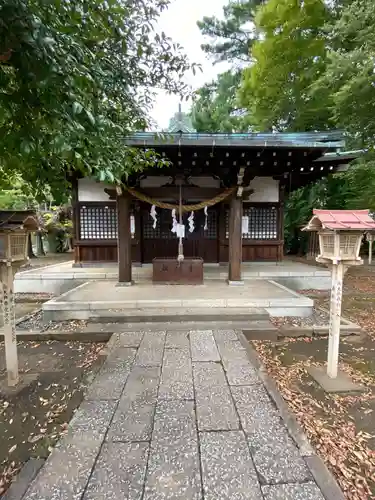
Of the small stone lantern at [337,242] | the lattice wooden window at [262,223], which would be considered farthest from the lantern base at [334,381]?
the lattice wooden window at [262,223]

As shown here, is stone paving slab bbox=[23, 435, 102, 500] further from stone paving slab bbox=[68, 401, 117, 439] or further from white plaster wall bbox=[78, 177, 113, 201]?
white plaster wall bbox=[78, 177, 113, 201]

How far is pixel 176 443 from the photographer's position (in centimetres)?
194

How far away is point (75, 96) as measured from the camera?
1498mm

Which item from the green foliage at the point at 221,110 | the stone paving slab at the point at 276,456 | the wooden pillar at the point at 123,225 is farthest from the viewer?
the green foliage at the point at 221,110

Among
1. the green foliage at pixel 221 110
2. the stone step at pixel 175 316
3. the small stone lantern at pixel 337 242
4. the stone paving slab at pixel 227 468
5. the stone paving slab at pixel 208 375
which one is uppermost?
the green foliage at pixel 221 110

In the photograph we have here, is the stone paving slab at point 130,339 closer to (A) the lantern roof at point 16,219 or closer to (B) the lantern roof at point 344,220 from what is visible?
(A) the lantern roof at point 16,219

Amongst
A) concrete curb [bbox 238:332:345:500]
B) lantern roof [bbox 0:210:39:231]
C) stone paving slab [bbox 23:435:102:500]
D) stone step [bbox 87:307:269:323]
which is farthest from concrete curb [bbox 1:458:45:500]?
stone step [bbox 87:307:269:323]

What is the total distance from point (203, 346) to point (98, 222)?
19.4 ft

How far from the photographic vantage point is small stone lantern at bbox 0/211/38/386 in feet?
9.12

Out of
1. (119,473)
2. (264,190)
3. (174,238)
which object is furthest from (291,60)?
(119,473)

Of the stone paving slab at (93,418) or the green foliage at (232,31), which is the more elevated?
the green foliage at (232,31)

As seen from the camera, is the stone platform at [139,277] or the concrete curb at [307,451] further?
the stone platform at [139,277]

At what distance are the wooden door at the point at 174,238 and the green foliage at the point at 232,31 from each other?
12.4 m

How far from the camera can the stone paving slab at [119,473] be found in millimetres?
1549
